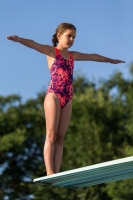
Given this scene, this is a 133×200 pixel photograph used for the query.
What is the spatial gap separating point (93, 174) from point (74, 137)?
1833 centimetres

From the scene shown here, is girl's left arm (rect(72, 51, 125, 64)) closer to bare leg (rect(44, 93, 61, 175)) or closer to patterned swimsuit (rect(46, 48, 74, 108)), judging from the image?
patterned swimsuit (rect(46, 48, 74, 108))

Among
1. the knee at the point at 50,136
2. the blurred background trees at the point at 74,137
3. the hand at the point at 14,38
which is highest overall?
the hand at the point at 14,38

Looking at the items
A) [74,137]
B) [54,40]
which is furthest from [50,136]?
[74,137]

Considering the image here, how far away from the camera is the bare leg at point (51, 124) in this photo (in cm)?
582

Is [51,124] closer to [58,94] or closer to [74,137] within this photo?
[58,94]

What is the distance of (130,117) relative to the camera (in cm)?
2384

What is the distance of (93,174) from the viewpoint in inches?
220

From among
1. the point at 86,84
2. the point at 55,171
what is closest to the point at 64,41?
the point at 55,171

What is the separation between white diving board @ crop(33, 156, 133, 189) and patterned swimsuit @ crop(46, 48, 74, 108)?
795 mm

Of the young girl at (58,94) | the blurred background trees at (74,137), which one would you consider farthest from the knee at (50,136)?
the blurred background trees at (74,137)

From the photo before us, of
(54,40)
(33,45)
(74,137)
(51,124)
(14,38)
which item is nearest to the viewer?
(14,38)

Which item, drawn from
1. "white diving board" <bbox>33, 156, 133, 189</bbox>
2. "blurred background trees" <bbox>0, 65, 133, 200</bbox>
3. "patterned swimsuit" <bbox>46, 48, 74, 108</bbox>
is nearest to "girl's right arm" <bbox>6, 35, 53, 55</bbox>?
"patterned swimsuit" <bbox>46, 48, 74, 108</bbox>

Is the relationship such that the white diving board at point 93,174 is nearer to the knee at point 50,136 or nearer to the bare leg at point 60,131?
the bare leg at point 60,131

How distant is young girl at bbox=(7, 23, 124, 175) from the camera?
230 inches
